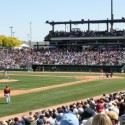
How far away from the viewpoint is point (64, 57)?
70562mm

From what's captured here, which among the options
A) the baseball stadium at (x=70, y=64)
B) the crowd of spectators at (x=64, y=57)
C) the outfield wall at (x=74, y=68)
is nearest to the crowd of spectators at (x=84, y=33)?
the baseball stadium at (x=70, y=64)

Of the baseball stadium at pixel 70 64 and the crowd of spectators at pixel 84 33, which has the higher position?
the crowd of spectators at pixel 84 33

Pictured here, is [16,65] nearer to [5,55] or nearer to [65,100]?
[5,55]

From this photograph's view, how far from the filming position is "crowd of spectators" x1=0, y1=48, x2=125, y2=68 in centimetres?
6550

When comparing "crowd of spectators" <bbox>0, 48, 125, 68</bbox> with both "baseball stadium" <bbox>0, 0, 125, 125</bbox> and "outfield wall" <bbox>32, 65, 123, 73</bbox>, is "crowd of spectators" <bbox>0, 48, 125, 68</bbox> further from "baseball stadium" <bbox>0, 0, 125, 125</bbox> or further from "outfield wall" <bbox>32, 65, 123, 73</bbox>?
"outfield wall" <bbox>32, 65, 123, 73</bbox>

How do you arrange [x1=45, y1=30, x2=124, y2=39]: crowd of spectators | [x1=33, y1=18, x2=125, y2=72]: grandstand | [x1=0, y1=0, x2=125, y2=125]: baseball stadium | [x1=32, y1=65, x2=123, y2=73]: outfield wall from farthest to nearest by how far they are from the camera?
[x1=45, y1=30, x2=124, y2=39]: crowd of spectators → [x1=33, y1=18, x2=125, y2=72]: grandstand → [x1=32, y1=65, x2=123, y2=73]: outfield wall → [x1=0, y1=0, x2=125, y2=125]: baseball stadium

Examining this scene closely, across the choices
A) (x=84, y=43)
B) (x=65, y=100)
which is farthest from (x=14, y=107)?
(x=84, y=43)

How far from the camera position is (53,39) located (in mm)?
83250

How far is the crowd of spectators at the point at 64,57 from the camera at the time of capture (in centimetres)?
6550

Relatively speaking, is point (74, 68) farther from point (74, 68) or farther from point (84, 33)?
point (84, 33)

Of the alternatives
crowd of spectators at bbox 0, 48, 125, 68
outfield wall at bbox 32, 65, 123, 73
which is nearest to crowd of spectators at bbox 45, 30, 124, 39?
crowd of spectators at bbox 0, 48, 125, 68

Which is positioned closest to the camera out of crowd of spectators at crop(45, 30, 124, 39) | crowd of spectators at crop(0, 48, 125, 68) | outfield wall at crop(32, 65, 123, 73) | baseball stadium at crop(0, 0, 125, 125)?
baseball stadium at crop(0, 0, 125, 125)

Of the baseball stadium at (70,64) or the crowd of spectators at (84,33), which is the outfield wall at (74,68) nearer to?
the baseball stadium at (70,64)

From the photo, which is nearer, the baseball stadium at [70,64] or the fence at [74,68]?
the baseball stadium at [70,64]
